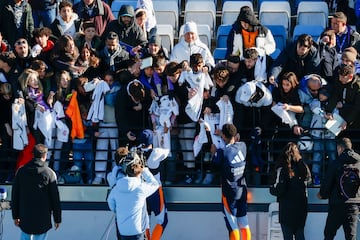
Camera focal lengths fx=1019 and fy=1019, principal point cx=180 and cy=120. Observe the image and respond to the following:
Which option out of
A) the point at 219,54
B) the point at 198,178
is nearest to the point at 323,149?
the point at 198,178

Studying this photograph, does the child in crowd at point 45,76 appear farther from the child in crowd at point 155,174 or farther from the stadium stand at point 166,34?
the stadium stand at point 166,34

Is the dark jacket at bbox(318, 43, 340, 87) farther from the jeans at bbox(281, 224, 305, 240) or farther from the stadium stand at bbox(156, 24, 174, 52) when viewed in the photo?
the stadium stand at bbox(156, 24, 174, 52)

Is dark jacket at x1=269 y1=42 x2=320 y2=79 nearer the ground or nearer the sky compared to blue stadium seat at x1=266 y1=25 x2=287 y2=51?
nearer the ground

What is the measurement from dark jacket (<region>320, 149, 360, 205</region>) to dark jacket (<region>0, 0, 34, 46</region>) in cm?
435

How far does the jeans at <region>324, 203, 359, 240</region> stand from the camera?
1061 cm

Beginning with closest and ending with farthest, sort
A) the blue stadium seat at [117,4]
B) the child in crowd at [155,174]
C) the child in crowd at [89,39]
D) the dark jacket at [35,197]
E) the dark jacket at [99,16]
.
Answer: the dark jacket at [35,197] → the child in crowd at [155,174] → the child in crowd at [89,39] → the dark jacket at [99,16] → the blue stadium seat at [117,4]

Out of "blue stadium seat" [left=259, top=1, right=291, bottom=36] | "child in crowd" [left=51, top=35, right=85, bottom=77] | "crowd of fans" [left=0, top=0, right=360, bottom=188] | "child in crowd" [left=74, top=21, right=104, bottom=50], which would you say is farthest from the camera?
"blue stadium seat" [left=259, top=1, right=291, bottom=36]

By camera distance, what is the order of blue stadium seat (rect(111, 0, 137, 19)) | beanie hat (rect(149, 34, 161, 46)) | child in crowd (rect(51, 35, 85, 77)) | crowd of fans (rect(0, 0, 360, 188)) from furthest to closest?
blue stadium seat (rect(111, 0, 137, 19))
beanie hat (rect(149, 34, 161, 46))
child in crowd (rect(51, 35, 85, 77))
crowd of fans (rect(0, 0, 360, 188))

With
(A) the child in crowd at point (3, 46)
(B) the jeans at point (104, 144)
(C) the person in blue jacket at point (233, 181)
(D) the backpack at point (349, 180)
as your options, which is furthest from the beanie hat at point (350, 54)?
(A) the child in crowd at point (3, 46)

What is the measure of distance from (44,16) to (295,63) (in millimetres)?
3652

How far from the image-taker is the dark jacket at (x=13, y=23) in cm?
1277

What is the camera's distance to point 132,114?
38.0 ft

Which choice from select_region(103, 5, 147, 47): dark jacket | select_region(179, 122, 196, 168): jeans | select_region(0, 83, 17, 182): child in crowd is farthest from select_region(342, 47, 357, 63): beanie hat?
select_region(0, 83, 17, 182): child in crowd

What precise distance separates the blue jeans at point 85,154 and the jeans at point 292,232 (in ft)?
8.04
